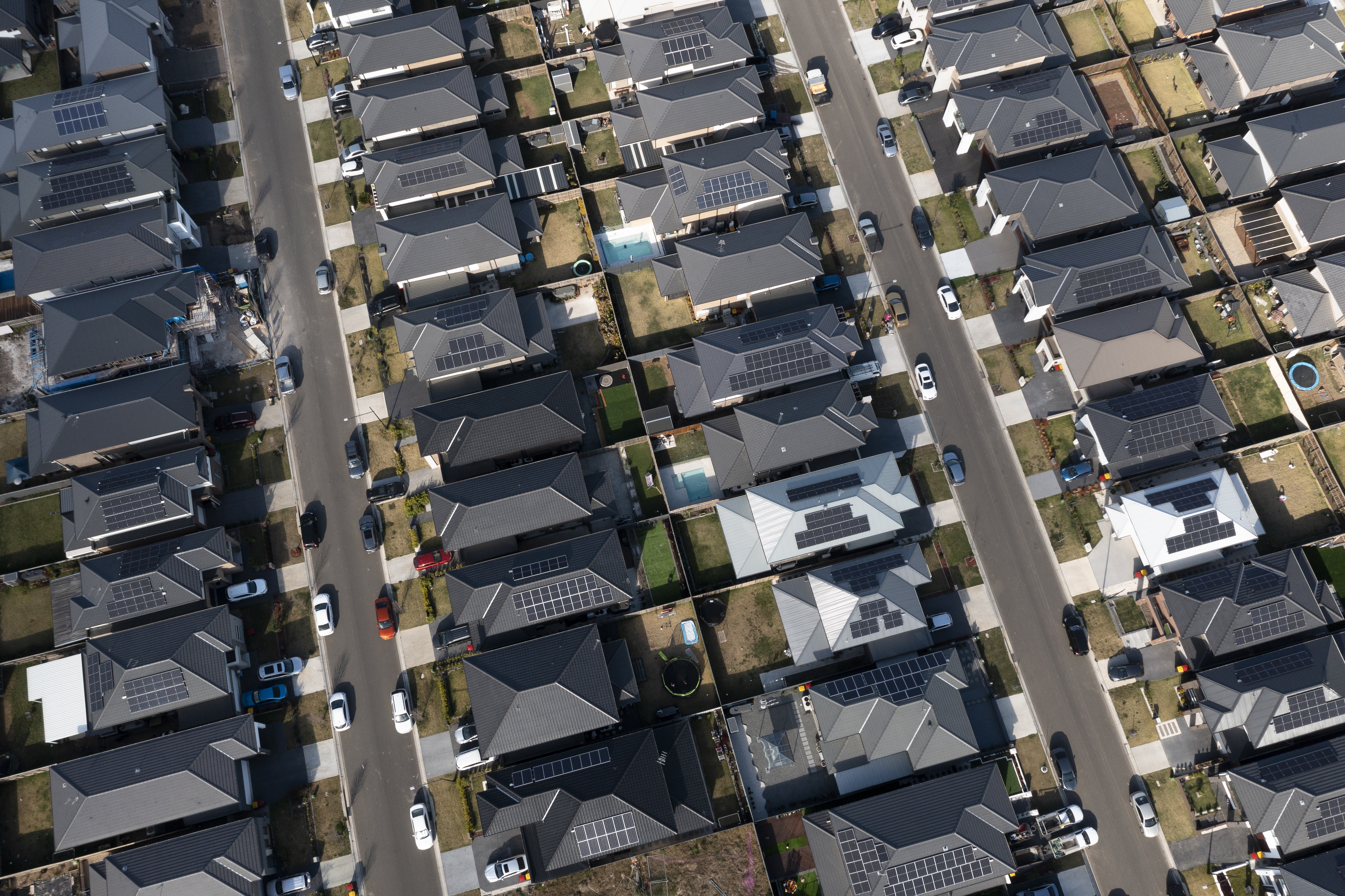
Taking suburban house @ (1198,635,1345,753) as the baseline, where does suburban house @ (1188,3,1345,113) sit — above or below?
above

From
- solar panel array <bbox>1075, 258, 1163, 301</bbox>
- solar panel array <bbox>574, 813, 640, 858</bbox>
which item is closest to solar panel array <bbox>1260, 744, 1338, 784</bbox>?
solar panel array <bbox>1075, 258, 1163, 301</bbox>

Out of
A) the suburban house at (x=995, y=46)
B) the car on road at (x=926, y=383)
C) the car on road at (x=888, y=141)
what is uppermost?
the suburban house at (x=995, y=46)

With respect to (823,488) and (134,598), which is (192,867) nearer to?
(134,598)

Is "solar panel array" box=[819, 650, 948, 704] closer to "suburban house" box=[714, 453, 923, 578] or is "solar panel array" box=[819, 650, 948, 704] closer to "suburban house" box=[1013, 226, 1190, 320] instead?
"suburban house" box=[714, 453, 923, 578]

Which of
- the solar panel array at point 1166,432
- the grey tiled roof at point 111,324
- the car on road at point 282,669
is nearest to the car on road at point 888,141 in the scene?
the solar panel array at point 1166,432

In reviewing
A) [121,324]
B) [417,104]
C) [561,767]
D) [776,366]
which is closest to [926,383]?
[776,366]

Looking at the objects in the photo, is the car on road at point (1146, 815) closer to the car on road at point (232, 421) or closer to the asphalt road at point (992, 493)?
the asphalt road at point (992, 493)
